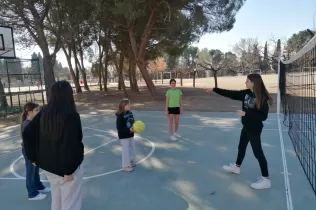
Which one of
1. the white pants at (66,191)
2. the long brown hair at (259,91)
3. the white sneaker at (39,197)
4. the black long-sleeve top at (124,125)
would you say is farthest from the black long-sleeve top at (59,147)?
the long brown hair at (259,91)

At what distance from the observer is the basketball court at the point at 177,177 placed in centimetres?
368

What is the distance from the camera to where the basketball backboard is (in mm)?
13367

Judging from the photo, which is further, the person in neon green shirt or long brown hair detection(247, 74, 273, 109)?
the person in neon green shirt

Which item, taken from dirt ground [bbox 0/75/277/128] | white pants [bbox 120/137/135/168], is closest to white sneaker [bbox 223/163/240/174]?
white pants [bbox 120/137/135/168]

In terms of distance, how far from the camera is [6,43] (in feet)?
44.7

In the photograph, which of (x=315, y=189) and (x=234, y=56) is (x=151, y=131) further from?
(x=234, y=56)

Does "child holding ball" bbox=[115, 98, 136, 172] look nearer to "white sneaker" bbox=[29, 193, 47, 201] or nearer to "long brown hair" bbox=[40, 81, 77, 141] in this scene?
"white sneaker" bbox=[29, 193, 47, 201]

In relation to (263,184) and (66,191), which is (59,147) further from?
(263,184)

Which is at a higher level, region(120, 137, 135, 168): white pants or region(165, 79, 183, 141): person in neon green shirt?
region(165, 79, 183, 141): person in neon green shirt

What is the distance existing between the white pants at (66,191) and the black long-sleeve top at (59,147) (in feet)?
0.45

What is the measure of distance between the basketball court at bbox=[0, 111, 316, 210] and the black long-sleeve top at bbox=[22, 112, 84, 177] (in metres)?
1.29

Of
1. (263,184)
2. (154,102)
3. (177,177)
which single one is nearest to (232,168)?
(263,184)

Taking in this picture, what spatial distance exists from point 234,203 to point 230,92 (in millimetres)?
1762

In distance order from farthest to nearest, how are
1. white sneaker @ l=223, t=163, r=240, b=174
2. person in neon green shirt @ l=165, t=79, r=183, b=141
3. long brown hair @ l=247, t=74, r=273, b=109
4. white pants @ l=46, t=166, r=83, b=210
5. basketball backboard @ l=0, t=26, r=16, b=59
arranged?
basketball backboard @ l=0, t=26, r=16, b=59, person in neon green shirt @ l=165, t=79, r=183, b=141, white sneaker @ l=223, t=163, r=240, b=174, long brown hair @ l=247, t=74, r=273, b=109, white pants @ l=46, t=166, r=83, b=210
